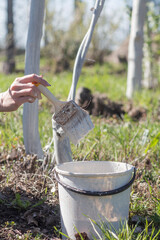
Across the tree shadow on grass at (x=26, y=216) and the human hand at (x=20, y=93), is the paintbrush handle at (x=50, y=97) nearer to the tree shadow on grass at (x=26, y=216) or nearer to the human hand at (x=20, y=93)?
the human hand at (x=20, y=93)

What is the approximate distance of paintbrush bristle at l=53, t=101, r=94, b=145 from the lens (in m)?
1.65

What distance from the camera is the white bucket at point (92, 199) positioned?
1.47 m

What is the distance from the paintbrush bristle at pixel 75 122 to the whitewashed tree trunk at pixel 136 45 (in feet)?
11.0

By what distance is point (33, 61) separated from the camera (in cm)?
227

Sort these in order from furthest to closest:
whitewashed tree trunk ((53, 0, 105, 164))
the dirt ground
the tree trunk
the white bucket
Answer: the tree trunk
the dirt ground
whitewashed tree trunk ((53, 0, 105, 164))
the white bucket

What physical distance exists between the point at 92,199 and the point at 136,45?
3.95 meters

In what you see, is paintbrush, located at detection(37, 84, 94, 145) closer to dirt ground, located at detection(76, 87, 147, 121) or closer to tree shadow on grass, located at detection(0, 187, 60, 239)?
tree shadow on grass, located at detection(0, 187, 60, 239)

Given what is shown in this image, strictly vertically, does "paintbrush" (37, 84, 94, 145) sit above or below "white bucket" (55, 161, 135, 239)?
above

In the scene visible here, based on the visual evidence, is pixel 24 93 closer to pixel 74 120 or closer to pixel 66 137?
pixel 74 120

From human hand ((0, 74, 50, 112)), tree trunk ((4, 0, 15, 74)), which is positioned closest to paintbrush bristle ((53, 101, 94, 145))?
human hand ((0, 74, 50, 112))

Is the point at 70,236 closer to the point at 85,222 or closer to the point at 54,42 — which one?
the point at 85,222

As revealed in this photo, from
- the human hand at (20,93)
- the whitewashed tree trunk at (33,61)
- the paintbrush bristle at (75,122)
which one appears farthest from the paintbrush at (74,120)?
the whitewashed tree trunk at (33,61)

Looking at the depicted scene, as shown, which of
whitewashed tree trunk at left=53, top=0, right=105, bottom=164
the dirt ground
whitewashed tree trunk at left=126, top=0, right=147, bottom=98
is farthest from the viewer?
whitewashed tree trunk at left=126, top=0, right=147, bottom=98

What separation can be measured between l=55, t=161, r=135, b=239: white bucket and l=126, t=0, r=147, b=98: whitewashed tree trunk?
364 centimetres
